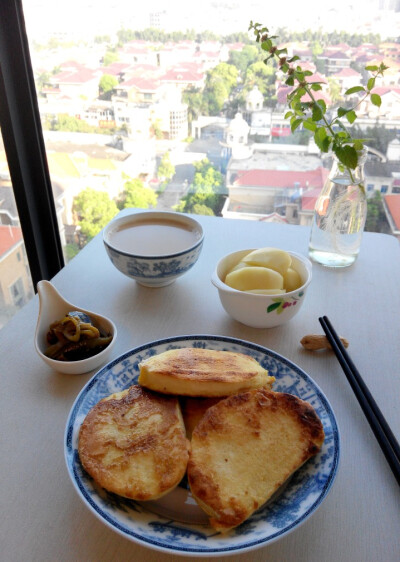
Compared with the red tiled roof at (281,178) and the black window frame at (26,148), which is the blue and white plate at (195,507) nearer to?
the black window frame at (26,148)

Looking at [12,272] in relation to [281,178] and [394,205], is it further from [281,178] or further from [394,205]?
[394,205]

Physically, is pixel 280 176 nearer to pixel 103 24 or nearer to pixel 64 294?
pixel 103 24

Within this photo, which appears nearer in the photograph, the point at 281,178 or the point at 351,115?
the point at 351,115

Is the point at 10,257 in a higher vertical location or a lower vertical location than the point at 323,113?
lower

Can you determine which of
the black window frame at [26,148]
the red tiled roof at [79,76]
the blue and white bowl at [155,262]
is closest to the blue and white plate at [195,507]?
the blue and white bowl at [155,262]

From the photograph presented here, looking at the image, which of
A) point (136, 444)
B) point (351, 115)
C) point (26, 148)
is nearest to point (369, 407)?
point (136, 444)

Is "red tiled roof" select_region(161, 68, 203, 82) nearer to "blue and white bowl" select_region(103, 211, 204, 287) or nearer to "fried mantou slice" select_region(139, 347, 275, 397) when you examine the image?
"blue and white bowl" select_region(103, 211, 204, 287)

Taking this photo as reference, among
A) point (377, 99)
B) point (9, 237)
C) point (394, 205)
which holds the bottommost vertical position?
point (9, 237)

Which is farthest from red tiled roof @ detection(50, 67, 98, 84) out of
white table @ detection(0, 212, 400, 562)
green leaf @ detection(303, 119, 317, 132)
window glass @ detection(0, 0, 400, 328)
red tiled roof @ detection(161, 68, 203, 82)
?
green leaf @ detection(303, 119, 317, 132)
